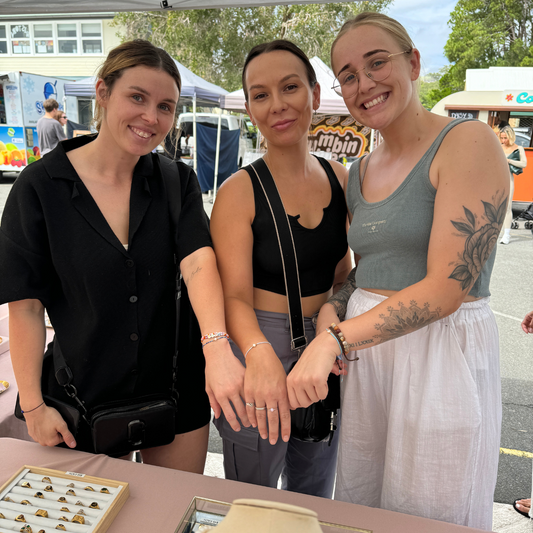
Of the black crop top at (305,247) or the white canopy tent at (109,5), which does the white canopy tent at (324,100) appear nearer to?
the white canopy tent at (109,5)

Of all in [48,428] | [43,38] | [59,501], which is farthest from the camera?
[43,38]

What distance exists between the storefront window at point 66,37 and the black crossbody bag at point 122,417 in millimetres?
26136

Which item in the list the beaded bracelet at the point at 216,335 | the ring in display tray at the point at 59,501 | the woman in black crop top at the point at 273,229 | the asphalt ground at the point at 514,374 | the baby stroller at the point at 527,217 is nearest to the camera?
the ring in display tray at the point at 59,501

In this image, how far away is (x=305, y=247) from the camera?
1521 millimetres

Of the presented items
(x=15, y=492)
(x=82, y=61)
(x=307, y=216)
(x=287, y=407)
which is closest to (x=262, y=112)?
(x=307, y=216)

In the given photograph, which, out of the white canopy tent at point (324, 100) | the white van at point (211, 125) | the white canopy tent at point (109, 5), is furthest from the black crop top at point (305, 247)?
the white van at point (211, 125)

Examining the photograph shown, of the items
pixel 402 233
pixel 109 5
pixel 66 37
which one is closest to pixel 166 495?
pixel 402 233

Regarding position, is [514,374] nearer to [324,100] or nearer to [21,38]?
[324,100]

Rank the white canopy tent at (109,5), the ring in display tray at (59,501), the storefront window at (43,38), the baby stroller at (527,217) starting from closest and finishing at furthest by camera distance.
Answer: the ring in display tray at (59,501), the white canopy tent at (109,5), the baby stroller at (527,217), the storefront window at (43,38)

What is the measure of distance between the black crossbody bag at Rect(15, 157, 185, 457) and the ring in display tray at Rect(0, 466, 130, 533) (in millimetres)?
202

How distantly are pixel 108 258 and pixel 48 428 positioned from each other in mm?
547

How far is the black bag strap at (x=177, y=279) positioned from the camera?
1.35m

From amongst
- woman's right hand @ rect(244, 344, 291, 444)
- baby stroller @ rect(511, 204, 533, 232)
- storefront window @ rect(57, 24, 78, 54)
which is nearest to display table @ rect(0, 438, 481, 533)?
A: woman's right hand @ rect(244, 344, 291, 444)

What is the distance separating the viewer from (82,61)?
23031mm
